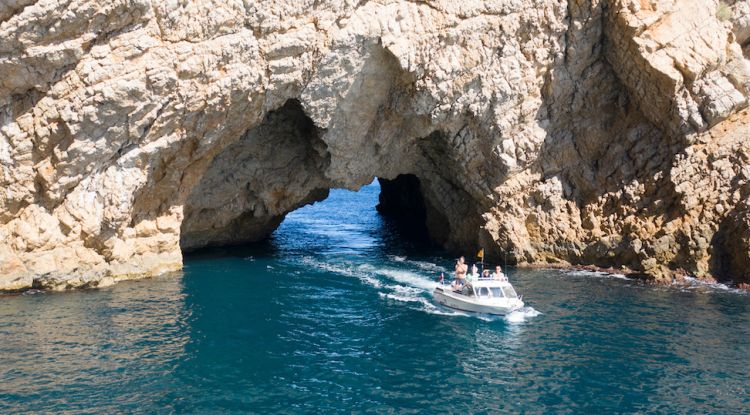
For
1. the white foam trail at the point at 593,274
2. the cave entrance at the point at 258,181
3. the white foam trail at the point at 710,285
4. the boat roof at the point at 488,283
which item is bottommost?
the white foam trail at the point at 710,285

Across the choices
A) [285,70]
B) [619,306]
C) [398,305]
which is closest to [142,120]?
[285,70]

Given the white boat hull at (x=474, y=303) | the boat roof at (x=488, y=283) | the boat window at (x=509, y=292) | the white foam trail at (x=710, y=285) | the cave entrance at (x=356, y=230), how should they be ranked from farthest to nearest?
the cave entrance at (x=356, y=230) → the white foam trail at (x=710, y=285) → the boat window at (x=509, y=292) → the boat roof at (x=488, y=283) → the white boat hull at (x=474, y=303)

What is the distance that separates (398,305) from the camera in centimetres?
3816

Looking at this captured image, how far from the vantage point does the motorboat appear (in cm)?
3616

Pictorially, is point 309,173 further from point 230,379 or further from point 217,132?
point 230,379

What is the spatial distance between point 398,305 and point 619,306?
40.0ft

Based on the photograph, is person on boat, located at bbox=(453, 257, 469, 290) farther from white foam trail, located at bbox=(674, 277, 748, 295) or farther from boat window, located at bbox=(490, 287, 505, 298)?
white foam trail, located at bbox=(674, 277, 748, 295)

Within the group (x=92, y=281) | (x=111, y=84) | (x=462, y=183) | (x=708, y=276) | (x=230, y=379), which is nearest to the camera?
(x=230, y=379)

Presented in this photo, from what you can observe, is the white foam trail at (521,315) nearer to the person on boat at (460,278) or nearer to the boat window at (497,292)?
the boat window at (497,292)

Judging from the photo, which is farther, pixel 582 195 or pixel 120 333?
pixel 582 195

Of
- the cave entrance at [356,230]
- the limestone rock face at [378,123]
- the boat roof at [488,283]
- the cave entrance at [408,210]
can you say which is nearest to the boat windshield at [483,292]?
the boat roof at [488,283]

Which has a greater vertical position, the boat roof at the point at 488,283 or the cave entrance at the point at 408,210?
the cave entrance at the point at 408,210

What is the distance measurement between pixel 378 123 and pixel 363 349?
21751 mm

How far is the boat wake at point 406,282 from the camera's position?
36.7m
